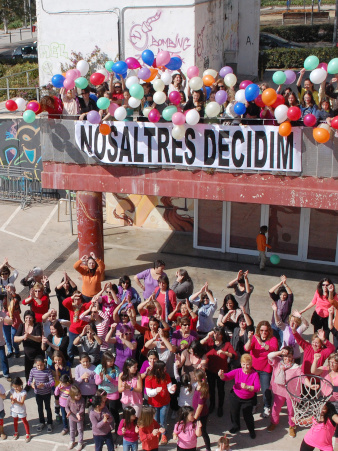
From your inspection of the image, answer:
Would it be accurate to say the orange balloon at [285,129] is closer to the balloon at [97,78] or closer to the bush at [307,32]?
→ the balloon at [97,78]

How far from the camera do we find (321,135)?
1019 cm

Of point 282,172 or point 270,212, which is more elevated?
point 282,172

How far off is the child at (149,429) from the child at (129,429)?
89 millimetres

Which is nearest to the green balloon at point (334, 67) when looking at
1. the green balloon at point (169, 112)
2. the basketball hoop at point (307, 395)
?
the green balloon at point (169, 112)

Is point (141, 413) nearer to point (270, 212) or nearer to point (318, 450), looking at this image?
point (318, 450)

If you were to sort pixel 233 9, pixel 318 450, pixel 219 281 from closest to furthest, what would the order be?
pixel 318 450
pixel 219 281
pixel 233 9

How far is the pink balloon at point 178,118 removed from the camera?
1068cm

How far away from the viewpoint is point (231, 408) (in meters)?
8.45

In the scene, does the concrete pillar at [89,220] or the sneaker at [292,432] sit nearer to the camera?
the sneaker at [292,432]

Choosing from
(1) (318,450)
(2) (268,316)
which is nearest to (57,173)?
(2) (268,316)

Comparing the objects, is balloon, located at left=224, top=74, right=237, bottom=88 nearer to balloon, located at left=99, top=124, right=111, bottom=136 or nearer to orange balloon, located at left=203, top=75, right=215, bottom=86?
orange balloon, located at left=203, top=75, right=215, bottom=86

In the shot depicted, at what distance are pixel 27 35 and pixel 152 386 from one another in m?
50.2

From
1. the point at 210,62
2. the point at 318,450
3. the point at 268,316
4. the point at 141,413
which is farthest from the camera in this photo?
the point at 210,62

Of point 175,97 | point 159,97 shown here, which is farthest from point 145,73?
point 175,97
